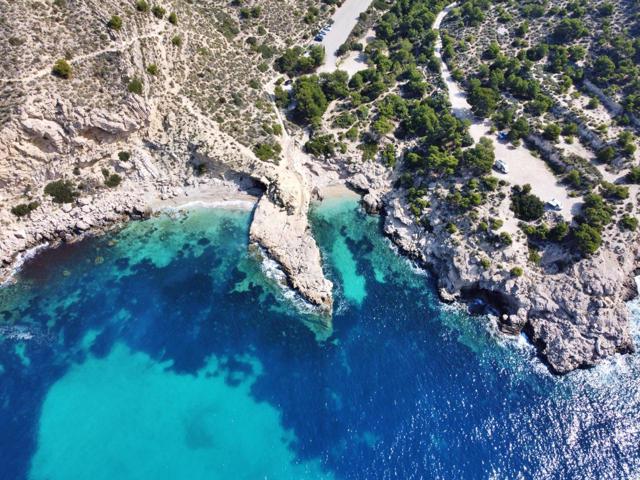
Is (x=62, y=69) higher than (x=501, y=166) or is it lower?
higher

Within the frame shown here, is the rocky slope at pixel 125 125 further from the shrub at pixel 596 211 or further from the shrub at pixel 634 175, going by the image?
the shrub at pixel 634 175

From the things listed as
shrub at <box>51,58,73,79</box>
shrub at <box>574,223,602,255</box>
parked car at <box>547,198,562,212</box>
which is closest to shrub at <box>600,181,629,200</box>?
parked car at <box>547,198,562,212</box>

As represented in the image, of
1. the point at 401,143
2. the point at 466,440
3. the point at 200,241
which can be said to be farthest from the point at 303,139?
the point at 466,440

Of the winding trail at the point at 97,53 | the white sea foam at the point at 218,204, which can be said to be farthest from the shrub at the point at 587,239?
the winding trail at the point at 97,53

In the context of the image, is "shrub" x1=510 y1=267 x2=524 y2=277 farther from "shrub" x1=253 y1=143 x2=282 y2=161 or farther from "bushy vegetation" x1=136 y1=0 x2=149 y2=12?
"bushy vegetation" x1=136 y1=0 x2=149 y2=12

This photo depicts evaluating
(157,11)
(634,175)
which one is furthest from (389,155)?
(157,11)

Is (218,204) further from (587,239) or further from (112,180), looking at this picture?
(587,239)
